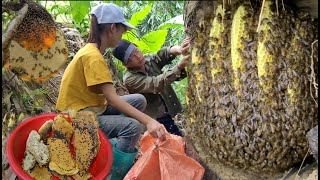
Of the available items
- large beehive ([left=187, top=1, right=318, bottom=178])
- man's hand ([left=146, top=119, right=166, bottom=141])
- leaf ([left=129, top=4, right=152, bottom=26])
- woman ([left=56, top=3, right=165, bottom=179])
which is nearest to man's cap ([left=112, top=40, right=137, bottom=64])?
woman ([left=56, top=3, right=165, bottom=179])

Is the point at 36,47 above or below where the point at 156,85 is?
above

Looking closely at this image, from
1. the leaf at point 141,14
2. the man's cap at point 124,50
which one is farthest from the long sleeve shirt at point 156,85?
the leaf at point 141,14

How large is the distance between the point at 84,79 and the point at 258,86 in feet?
4.47

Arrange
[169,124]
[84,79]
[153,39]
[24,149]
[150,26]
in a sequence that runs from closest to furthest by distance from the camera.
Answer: [24,149] < [84,79] < [169,124] < [153,39] < [150,26]

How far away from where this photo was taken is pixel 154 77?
4.15 metres

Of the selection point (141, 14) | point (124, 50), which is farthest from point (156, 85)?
point (141, 14)

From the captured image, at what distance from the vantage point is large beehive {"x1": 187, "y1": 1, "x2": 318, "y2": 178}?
2564mm

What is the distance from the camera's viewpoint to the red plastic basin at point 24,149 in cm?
293

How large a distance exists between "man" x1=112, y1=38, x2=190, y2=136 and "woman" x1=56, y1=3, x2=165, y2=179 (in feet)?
2.07

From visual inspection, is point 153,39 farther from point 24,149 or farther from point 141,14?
point 24,149

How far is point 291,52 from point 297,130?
0.44 m

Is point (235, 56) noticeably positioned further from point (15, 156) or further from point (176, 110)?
point (176, 110)

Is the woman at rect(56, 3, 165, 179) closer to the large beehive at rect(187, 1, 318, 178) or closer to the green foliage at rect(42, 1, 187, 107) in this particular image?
the large beehive at rect(187, 1, 318, 178)

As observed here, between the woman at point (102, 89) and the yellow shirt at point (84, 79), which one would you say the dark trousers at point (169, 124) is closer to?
the woman at point (102, 89)
